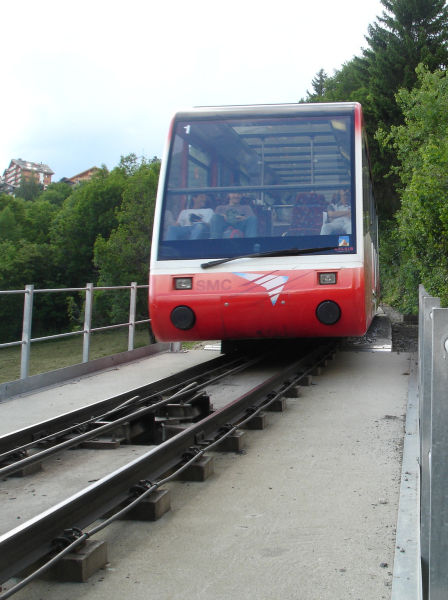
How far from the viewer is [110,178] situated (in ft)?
274

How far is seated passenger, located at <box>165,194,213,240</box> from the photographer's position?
820 centimetres

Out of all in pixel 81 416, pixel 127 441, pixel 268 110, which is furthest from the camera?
pixel 268 110

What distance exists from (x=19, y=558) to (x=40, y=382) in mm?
5529

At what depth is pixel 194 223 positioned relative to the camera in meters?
8.26

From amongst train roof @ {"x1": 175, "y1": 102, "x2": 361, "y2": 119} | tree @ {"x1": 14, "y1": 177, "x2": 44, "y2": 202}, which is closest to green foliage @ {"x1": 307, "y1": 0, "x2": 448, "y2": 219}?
train roof @ {"x1": 175, "y1": 102, "x2": 361, "y2": 119}

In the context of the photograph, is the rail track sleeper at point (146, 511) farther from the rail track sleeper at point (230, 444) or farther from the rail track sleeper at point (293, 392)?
the rail track sleeper at point (293, 392)

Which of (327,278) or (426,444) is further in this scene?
(327,278)

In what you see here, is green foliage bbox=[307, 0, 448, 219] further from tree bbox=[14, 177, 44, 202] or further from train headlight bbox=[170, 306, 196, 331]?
tree bbox=[14, 177, 44, 202]

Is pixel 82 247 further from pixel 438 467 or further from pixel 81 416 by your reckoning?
pixel 438 467

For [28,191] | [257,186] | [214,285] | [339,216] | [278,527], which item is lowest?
[278,527]

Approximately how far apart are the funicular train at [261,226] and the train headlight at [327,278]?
0.03 ft

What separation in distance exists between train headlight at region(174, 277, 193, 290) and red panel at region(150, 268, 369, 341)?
1.6 inches

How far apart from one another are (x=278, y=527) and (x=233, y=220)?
5032 millimetres

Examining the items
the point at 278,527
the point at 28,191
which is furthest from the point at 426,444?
the point at 28,191
